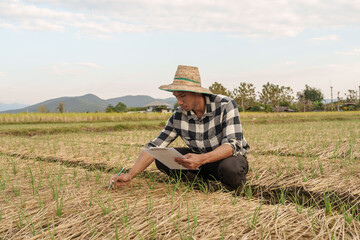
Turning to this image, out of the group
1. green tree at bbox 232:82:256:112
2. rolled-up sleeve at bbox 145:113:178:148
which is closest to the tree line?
green tree at bbox 232:82:256:112

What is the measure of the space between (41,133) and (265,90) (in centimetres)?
4440

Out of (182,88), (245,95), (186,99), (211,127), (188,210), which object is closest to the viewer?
(188,210)

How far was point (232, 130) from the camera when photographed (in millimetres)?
2506

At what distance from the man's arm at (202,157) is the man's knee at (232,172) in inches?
2.6

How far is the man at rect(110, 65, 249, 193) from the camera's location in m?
2.40

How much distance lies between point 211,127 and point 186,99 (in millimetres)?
357

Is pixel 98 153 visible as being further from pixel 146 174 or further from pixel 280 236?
pixel 280 236

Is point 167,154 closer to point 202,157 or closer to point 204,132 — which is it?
point 202,157

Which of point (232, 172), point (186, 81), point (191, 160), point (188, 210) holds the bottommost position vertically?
point (188, 210)

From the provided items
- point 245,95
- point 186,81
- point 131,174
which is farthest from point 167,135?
point 245,95

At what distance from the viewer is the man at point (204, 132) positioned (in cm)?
240

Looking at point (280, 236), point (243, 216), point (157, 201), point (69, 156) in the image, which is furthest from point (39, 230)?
point (69, 156)

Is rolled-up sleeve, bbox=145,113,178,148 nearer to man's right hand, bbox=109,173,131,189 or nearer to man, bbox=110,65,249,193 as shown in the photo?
man, bbox=110,65,249,193

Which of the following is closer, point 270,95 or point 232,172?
point 232,172
